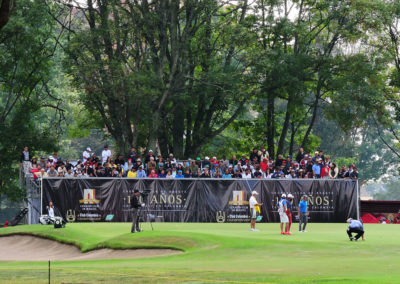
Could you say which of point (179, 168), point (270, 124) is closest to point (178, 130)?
point (270, 124)

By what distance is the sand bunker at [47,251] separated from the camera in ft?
92.1

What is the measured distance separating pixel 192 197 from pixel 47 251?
34.3 ft

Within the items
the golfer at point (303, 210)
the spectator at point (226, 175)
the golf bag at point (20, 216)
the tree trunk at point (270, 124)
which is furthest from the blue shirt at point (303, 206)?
the tree trunk at point (270, 124)

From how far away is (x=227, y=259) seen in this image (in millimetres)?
24547

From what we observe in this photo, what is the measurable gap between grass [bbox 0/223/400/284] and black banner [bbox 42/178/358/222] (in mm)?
2336

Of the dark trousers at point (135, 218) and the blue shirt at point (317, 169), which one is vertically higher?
the blue shirt at point (317, 169)

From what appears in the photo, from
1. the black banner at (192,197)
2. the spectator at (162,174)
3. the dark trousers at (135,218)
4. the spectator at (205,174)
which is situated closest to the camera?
the dark trousers at (135,218)

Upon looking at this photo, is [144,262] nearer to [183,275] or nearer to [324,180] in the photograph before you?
[183,275]

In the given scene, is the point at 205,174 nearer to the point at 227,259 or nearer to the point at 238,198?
the point at 238,198

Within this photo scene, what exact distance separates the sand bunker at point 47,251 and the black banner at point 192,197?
4238 mm

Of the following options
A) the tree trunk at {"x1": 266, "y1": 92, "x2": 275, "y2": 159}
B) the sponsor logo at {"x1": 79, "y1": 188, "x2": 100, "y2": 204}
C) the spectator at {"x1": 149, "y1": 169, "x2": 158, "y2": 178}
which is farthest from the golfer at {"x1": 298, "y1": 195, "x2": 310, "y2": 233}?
the tree trunk at {"x1": 266, "y1": 92, "x2": 275, "y2": 159}

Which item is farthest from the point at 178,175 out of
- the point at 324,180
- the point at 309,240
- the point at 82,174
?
the point at 309,240

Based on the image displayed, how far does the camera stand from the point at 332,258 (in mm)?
23516

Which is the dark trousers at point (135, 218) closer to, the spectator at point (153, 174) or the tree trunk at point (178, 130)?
the spectator at point (153, 174)
